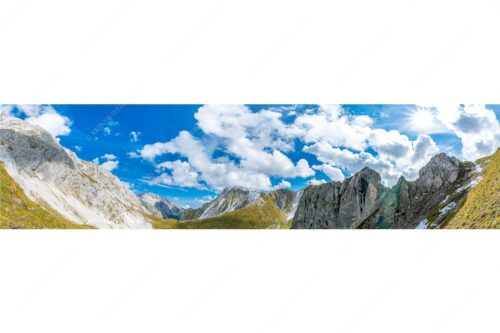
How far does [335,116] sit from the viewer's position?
2761cm

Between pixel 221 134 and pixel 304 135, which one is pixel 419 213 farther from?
pixel 221 134

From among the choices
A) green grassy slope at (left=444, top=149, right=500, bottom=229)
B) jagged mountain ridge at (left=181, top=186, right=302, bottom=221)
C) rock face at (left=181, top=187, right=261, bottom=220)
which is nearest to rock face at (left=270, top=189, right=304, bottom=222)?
jagged mountain ridge at (left=181, top=186, right=302, bottom=221)

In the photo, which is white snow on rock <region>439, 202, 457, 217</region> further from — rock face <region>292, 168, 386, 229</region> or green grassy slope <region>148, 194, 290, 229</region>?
green grassy slope <region>148, 194, 290, 229</region>

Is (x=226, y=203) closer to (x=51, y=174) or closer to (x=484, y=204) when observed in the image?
(x=484, y=204)

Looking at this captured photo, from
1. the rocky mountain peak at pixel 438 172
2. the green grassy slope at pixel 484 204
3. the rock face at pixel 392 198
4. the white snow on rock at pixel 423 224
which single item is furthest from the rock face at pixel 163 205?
the green grassy slope at pixel 484 204

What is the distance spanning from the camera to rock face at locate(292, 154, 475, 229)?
3008 centimetres

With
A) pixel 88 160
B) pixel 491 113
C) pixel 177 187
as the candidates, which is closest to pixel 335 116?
pixel 491 113

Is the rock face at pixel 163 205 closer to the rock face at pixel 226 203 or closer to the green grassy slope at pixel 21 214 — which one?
the rock face at pixel 226 203

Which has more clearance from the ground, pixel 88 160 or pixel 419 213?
pixel 88 160

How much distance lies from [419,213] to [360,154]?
9143 millimetres

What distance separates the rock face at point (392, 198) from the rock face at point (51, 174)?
18098 millimetres

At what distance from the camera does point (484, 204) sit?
81.5ft

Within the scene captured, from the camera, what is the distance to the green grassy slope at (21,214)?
26.7m

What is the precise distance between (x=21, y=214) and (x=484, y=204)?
33.8m
